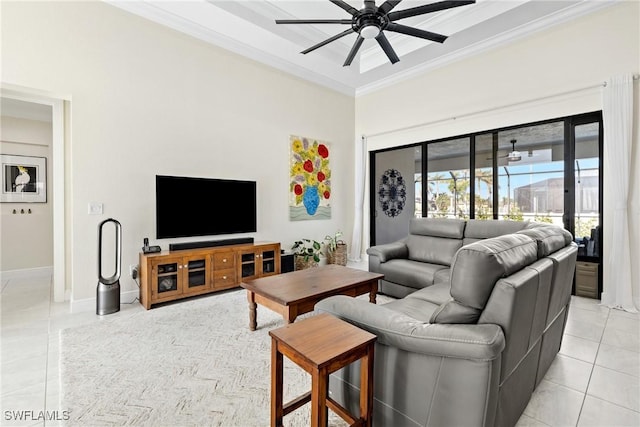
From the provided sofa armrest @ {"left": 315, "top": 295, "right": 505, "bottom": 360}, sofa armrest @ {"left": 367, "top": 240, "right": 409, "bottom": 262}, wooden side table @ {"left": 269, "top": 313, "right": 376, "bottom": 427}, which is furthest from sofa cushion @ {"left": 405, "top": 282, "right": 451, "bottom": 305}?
sofa armrest @ {"left": 367, "top": 240, "right": 409, "bottom": 262}

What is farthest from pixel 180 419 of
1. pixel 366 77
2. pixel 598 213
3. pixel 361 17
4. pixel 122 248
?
pixel 366 77

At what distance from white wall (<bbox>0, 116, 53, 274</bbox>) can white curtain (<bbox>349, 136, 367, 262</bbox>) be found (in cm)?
504

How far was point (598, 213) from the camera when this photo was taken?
3537mm

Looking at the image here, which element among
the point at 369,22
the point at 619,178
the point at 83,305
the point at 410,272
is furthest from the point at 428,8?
the point at 83,305

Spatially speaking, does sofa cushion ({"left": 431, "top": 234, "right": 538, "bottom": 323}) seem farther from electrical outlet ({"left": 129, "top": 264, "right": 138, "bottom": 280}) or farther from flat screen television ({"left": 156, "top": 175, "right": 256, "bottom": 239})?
electrical outlet ({"left": 129, "top": 264, "right": 138, "bottom": 280})

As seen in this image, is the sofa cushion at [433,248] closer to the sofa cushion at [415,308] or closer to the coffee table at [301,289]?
the coffee table at [301,289]

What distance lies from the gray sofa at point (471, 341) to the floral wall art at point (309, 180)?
3.56m

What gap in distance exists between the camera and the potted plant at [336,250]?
17.9 feet

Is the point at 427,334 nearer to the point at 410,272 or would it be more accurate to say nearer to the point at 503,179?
the point at 410,272

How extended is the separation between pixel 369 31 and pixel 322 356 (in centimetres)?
264

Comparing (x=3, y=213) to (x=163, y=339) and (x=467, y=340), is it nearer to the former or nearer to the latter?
(x=163, y=339)

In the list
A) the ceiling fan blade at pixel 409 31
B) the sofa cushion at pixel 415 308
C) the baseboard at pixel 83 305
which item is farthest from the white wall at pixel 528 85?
the baseboard at pixel 83 305

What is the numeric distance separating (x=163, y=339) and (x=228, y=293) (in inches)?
51.8

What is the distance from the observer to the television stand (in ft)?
10.6
